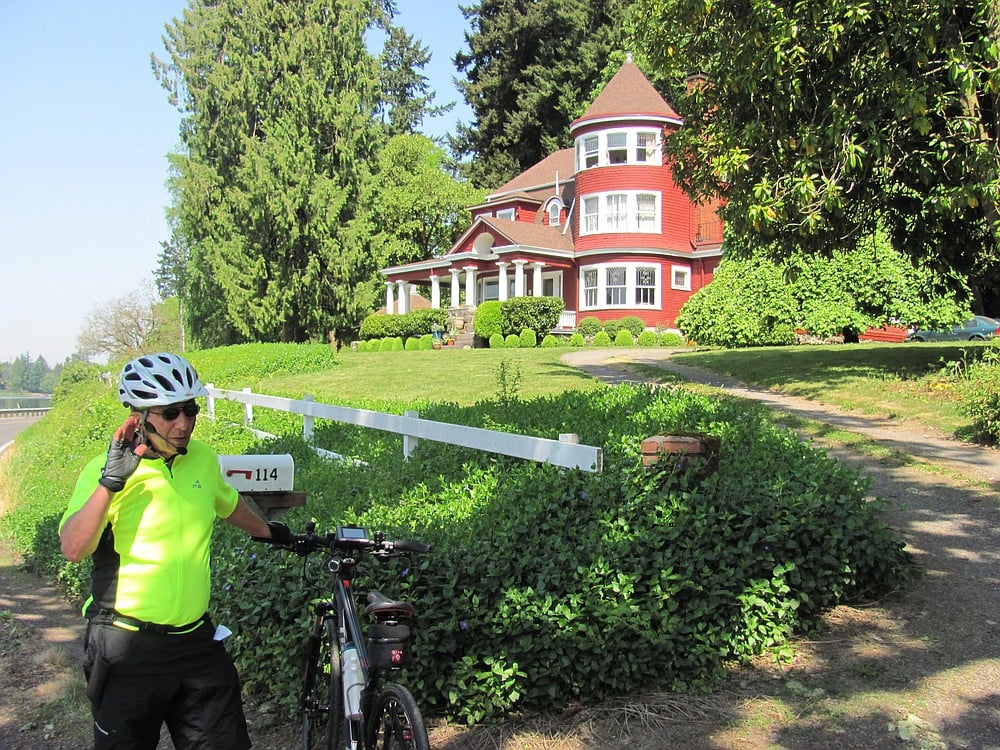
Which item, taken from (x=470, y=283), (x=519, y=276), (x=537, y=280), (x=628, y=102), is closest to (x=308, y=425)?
(x=519, y=276)

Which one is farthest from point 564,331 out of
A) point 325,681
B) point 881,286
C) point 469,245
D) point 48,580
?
point 325,681

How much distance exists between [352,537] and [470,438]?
3.12m

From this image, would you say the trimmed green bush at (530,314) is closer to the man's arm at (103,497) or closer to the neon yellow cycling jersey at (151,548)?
the neon yellow cycling jersey at (151,548)

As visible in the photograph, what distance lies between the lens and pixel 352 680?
3074 millimetres

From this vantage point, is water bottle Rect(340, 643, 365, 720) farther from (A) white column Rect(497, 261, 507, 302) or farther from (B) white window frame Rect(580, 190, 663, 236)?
(A) white column Rect(497, 261, 507, 302)

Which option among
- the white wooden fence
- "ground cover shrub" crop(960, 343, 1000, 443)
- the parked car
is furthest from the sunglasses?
the parked car

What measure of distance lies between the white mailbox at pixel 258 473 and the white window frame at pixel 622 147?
34011 mm

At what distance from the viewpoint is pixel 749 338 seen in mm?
24672

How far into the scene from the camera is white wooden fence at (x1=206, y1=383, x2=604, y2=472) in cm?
519

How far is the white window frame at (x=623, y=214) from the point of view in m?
36.5

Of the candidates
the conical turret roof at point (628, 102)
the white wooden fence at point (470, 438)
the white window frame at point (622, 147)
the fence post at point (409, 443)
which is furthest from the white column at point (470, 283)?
the fence post at point (409, 443)

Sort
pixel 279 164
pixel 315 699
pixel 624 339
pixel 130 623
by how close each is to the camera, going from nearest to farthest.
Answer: pixel 130 623
pixel 315 699
pixel 279 164
pixel 624 339

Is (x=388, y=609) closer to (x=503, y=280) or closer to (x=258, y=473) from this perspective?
(x=258, y=473)

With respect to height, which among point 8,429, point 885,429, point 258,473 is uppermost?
point 258,473
